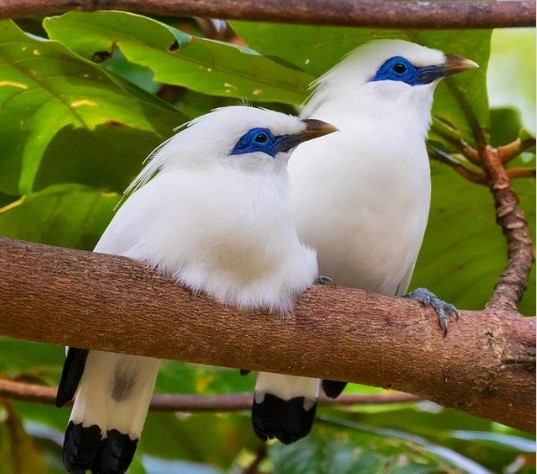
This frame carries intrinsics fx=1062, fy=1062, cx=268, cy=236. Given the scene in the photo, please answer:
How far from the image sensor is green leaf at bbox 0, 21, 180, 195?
10.8 ft

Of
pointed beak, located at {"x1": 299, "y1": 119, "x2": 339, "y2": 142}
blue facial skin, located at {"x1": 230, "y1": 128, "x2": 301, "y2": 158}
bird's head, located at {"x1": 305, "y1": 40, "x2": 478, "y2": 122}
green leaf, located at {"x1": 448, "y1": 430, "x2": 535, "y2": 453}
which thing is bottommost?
green leaf, located at {"x1": 448, "y1": 430, "x2": 535, "y2": 453}

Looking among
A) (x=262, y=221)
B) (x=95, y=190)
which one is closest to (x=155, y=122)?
(x=95, y=190)

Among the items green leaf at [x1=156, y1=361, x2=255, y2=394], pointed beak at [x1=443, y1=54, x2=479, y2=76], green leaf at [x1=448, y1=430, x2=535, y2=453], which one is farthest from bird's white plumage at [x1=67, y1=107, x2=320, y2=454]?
green leaf at [x1=448, y1=430, x2=535, y2=453]

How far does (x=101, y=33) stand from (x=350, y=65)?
33.0 inches

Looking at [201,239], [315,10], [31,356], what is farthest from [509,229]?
[31,356]

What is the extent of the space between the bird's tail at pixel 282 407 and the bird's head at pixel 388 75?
0.94m

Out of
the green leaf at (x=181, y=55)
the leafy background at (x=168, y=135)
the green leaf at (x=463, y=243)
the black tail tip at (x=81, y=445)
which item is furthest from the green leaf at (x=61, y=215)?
the green leaf at (x=463, y=243)

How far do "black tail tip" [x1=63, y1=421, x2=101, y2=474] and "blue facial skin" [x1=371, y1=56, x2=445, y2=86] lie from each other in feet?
A: 4.80

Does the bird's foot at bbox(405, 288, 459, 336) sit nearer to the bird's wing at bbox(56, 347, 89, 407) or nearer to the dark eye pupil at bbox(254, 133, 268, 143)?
the dark eye pupil at bbox(254, 133, 268, 143)

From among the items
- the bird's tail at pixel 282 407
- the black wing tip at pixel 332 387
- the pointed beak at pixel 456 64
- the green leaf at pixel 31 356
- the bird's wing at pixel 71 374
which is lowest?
the green leaf at pixel 31 356

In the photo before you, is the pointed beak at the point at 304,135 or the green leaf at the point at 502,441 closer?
the pointed beak at the point at 304,135

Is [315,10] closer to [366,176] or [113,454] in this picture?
[366,176]

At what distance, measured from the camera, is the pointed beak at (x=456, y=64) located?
3.38 meters

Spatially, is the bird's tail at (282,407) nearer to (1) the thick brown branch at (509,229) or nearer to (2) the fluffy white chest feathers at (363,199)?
(2) the fluffy white chest feathers at (363,199)
